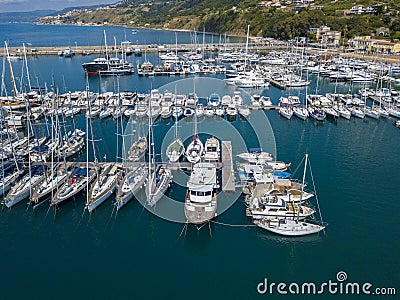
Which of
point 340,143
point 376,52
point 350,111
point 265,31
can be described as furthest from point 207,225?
point 265,31

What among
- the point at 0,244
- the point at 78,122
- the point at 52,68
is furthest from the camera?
the point at 52,68

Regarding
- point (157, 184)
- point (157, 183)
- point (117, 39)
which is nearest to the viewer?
point (157, 184)

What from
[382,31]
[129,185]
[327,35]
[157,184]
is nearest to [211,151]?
[157,184]

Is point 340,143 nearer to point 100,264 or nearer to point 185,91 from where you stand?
point 185,91

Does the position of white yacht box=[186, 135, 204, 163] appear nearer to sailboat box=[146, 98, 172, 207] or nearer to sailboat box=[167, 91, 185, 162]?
sailboat box=[167, 91, 185, 162]

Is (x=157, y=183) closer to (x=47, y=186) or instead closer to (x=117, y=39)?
(x=47, y=186)
